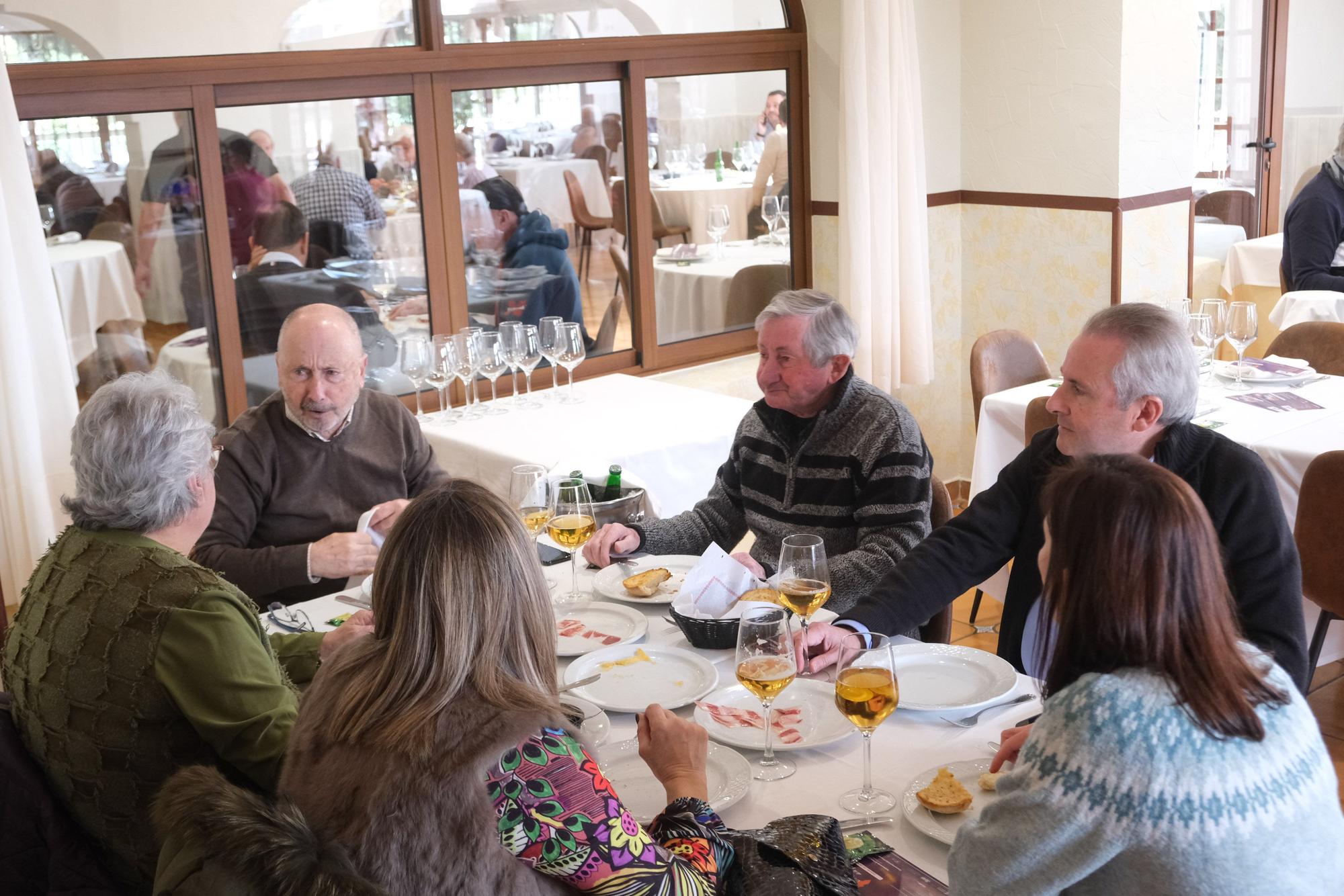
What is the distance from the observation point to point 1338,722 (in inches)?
136

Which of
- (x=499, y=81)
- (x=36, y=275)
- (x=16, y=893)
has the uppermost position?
(x=499, y=81)

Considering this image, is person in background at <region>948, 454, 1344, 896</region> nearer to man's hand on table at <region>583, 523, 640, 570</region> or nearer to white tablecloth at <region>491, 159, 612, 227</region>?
man's hand on table at <region>583, 523, 640, 570</region>

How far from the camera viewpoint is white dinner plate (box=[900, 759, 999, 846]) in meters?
1.45

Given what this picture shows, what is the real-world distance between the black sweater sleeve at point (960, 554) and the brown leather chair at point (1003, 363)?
1.93 m

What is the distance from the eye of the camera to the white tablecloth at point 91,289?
3711 mm

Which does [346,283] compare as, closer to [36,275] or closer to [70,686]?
[36,275]

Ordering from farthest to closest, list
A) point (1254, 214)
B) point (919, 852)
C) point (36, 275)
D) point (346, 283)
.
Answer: point (1254, 214) < point (346, 283) < point (36, 275) < point (919, 852)

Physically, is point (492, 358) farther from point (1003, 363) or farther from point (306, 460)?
point (1003, 363)

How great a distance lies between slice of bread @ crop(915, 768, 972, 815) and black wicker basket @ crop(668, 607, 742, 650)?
53cm

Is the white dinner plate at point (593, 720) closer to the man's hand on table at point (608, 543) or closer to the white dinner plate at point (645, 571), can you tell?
the white dinner plate at point (645, 571)

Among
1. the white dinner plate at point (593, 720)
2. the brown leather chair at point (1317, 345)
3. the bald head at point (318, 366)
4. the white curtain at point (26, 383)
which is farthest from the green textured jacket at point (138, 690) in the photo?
the brown leather chair at point (1317, 345)

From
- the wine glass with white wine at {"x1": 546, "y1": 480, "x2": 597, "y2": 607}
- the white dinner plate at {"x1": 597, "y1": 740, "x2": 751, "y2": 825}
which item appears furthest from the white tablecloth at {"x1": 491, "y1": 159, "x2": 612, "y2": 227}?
the white dinner plate at {"x1": 597, "y1": 740, "x2": 751, "y2": 825}

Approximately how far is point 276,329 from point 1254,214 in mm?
6491

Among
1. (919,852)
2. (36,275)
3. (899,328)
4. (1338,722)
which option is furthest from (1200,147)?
(919,852)
